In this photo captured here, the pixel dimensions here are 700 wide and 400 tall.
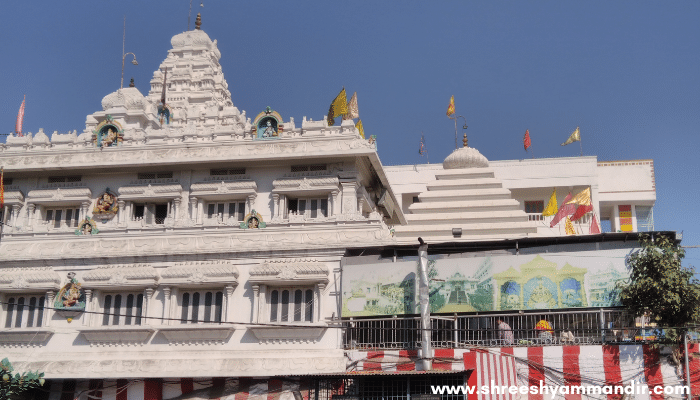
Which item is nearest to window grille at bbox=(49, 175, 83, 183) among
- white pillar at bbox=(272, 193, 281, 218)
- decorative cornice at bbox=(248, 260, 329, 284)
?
white pillar at bbox=(272, 193, 281, 218)

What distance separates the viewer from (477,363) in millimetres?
23203

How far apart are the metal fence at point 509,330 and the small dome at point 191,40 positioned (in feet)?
97.9

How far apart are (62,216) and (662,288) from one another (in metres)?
23.3

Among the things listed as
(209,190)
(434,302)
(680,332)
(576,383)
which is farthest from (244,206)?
(680,332)

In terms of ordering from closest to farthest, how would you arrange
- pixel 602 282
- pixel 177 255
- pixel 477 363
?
pixel 477 363, pixel 602 282, pixel 177 255

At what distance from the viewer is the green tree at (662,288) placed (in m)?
23.7

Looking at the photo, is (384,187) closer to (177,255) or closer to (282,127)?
(282,127)

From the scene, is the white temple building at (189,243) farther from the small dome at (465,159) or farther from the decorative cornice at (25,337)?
the small dome at (465,159)

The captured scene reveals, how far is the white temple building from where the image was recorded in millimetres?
27547

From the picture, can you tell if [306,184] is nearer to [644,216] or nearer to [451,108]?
[451,108]

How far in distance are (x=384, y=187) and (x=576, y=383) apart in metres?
13.7

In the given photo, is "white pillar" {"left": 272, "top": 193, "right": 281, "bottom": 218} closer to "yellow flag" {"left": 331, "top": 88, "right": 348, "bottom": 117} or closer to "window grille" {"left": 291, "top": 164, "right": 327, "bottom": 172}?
"window grille" {"left": 291, "top": 164, "right": 327, "bottom": 172}

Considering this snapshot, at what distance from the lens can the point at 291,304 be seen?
28328mm

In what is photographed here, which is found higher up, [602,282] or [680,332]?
[602,282]
